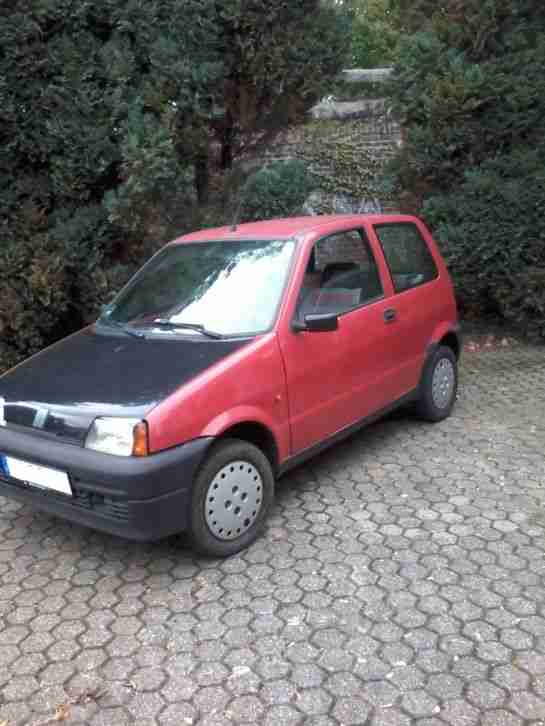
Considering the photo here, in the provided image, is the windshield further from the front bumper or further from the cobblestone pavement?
the cobblestone pavement

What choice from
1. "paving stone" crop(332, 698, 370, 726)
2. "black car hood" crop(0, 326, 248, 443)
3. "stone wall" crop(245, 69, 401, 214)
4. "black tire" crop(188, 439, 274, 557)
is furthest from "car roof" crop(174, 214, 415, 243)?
"stone wall" crop(245, 69, 401, 214)

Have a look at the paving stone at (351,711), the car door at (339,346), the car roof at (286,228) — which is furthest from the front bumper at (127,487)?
the car roof at (286,228)

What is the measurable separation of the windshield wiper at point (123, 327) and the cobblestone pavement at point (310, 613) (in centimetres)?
120

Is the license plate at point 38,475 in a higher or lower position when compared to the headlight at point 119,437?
lower

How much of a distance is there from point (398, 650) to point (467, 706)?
384 millimetres

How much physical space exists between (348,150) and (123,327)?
27.9 ft

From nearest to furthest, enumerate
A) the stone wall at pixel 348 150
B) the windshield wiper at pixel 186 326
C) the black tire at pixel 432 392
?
1. the windshield wiper at pixel 186 326
2. the black tire at pixel 432 392
3. the stone wall at pixel 348 150

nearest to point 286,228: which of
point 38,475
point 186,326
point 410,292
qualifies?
point 186,326

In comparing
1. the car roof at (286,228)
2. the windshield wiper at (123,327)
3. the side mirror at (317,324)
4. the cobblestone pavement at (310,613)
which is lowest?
the cobblestone pavement at (310,613)

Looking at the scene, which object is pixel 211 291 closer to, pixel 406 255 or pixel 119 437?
pixel 119 437

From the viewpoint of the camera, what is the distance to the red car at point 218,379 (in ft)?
10.7

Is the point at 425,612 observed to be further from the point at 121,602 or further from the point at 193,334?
the point at 193,334

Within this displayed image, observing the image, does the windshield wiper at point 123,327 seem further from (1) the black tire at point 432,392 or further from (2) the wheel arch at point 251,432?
(1) the black tire at point 432,392

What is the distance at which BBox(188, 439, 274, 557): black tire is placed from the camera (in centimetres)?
340
